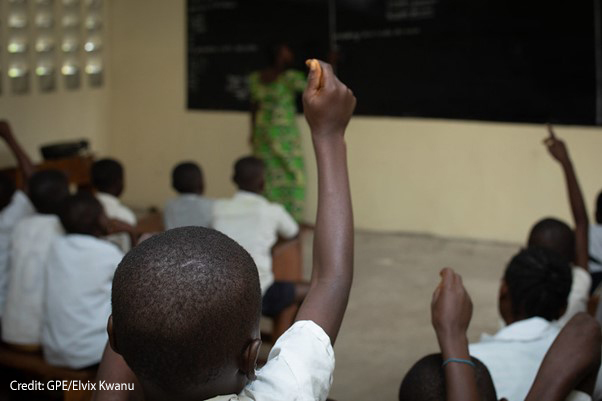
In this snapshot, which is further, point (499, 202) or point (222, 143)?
point (222, 143)

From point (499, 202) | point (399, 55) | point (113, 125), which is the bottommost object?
point (499, 202)

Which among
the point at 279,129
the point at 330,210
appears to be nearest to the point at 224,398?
the point at 330,210

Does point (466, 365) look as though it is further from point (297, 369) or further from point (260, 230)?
point (260, 230)

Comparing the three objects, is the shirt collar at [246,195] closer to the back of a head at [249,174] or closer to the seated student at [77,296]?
the back of a head at [249,174]

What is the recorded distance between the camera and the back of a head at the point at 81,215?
8.38 ft

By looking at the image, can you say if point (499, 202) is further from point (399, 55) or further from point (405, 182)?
point (399, 55)

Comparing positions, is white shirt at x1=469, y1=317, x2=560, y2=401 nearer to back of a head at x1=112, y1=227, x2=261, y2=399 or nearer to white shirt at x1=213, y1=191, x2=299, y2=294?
back of a head at x1=112, y1=227, x2=261, y2=399

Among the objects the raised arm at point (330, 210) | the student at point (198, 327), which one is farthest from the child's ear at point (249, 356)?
the raised arm at point (330, 210)

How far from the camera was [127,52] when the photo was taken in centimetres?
682

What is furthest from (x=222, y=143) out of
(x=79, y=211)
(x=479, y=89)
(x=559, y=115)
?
(x=79, y=211)

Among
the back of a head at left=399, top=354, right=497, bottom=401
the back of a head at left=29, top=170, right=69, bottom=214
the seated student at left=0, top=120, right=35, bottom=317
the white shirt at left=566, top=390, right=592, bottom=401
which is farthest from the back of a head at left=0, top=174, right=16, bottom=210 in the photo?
the white shirt at left=566, top=390, right=592, bottom=401

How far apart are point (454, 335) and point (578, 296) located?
108 cm

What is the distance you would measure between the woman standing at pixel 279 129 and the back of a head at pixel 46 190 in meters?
2.62

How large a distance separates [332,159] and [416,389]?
23.1 inches
